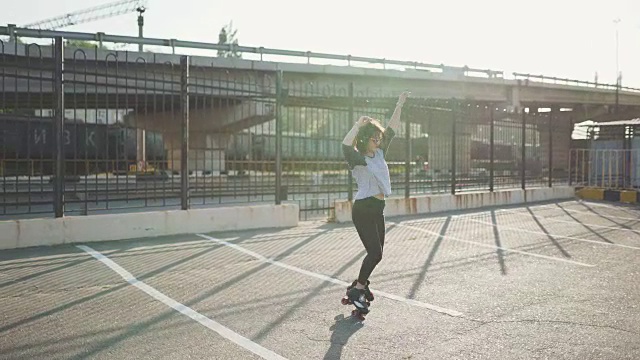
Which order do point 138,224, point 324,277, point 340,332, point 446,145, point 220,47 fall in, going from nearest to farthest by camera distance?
point 340,332
point 324,277
point 138,224
point 446,145
point 220,47

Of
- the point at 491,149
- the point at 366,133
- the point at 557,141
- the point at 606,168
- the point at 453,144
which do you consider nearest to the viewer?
the point at 366,133

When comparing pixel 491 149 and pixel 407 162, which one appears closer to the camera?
pixel 407 162

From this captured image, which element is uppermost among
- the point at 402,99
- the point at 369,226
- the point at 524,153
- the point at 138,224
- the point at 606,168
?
the point at 402,99

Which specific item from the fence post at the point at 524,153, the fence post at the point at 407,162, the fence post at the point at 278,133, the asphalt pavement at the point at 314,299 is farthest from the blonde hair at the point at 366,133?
the fence post at the point at 524,153

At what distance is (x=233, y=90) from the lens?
32.4 feet

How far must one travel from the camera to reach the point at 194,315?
4945 mm

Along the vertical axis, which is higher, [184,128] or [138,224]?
[184,128]

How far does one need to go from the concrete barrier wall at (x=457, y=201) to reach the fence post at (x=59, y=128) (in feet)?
18.2

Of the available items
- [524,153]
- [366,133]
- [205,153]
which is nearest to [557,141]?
[524,153]

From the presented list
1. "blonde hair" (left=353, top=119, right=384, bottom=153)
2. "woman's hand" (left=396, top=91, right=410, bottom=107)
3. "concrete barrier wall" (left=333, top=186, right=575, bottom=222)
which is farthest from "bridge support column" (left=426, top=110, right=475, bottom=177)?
"blonde hair" (left=353, top=119, right=384, bottom=153)

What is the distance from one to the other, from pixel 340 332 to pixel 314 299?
1.06 meters

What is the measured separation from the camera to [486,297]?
5.66 metres

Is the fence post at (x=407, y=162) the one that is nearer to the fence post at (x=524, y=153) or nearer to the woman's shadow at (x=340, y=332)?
the fence post at (x=524, y=153)

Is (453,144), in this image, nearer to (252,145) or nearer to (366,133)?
(252,145)
